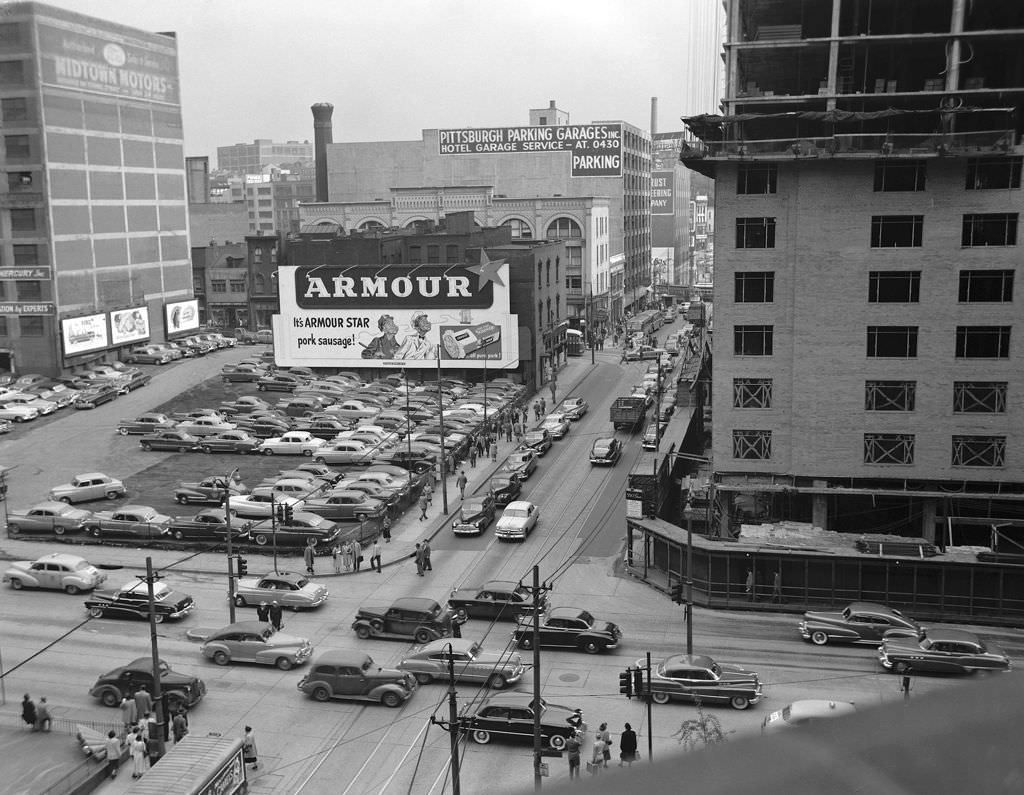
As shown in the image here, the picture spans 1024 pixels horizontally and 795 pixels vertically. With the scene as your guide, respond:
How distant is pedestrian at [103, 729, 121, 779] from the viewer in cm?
2650

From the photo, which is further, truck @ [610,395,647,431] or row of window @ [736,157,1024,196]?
truck @ [610,395,647,431]

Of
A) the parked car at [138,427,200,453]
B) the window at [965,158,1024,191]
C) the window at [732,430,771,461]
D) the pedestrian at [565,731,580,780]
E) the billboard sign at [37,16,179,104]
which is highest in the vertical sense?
the billboard sign at [37,16,179,104]

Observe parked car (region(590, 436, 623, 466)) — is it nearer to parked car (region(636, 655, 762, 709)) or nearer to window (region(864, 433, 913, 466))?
window (region(864, 433, 913, 466))

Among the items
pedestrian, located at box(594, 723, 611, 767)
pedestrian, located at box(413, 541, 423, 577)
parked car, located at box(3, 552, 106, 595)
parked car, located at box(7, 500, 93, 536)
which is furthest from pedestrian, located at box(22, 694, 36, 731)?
parked car, located at box(7, 500, 93, 536)

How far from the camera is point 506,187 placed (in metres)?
134

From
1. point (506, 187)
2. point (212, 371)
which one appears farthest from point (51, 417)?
point (506, 187)

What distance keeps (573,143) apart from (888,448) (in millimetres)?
94830

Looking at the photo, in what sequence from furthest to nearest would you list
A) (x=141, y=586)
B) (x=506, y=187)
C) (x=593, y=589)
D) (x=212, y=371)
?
(x=506, y=187), (x=212, y=371), (x=593, y=589), (x=141, y=586)

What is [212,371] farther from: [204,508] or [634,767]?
[634,767]

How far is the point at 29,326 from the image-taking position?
8469 cm

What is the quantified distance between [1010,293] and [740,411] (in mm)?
10903

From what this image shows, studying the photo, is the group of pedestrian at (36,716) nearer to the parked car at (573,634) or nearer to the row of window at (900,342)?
the parked car at (573,634)

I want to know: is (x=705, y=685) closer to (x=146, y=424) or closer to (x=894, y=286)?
(x=894, y=286)

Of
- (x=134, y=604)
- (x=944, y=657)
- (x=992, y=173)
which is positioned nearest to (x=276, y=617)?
(x=134, y=604)
